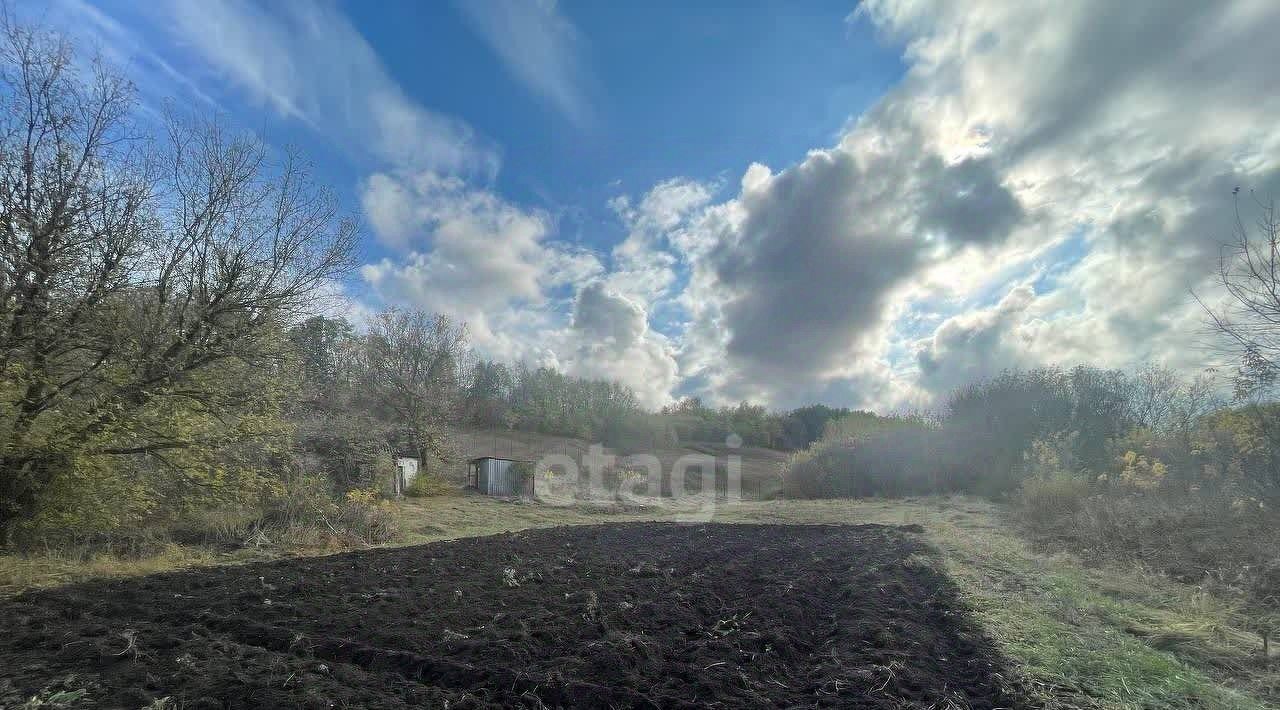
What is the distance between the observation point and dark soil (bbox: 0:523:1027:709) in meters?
3.51

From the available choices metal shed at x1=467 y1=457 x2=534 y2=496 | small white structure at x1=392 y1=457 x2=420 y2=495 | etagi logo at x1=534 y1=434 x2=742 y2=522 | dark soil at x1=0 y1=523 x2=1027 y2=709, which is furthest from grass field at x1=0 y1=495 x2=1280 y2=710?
metal shed at x1=467 y1=457 x2=534 y2=496

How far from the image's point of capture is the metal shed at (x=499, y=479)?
24.8m

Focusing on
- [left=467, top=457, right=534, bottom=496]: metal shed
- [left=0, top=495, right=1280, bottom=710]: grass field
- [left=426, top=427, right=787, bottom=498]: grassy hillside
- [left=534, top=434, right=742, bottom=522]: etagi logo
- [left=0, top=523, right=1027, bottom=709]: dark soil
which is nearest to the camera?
[left=0, top=523, right=1027, bottom=709]: dark soil

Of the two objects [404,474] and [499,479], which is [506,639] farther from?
[499,479]

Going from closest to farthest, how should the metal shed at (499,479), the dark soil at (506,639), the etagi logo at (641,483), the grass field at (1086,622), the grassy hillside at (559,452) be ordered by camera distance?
the dark soil at (506,639), the grass field at (1086,622), the etagi logo at (641,483), the metal shed at (499,479), the grassy hillside at (559,452)

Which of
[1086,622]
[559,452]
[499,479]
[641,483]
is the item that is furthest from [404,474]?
[1086,622]

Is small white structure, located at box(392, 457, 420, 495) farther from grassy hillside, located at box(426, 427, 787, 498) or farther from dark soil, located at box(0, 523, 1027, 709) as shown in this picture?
dark soil, located at box(0, 523, 1027, 709)

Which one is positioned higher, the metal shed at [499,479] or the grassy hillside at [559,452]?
the grassy hillside at [559,452]

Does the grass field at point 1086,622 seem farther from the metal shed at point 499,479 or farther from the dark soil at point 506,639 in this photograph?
the metal shed at point 499,479

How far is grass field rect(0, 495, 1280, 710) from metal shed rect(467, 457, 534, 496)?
13420mm

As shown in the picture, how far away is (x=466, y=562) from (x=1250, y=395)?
12893 mm

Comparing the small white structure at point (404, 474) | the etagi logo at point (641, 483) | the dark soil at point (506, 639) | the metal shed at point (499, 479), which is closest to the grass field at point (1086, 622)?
the dark soil at point (506, 639)

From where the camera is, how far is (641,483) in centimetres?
2633

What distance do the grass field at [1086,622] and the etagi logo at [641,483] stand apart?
10354mm
